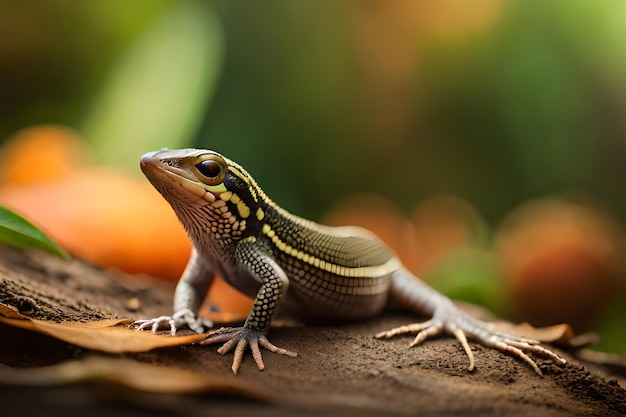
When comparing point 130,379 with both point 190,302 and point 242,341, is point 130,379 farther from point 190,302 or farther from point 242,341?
point 190,302

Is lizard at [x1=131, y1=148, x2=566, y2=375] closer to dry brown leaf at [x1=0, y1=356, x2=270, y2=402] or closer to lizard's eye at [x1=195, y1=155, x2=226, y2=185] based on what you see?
lizard's eye at [x1=195, y1=155, x2=226, y2=185]

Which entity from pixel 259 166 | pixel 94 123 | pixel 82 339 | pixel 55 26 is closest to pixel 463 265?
pixel 259 166

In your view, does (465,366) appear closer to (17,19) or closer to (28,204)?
(28,204)

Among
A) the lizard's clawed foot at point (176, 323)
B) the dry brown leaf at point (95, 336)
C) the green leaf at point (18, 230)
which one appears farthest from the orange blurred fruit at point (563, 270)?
the green leaf at point (18, 230)

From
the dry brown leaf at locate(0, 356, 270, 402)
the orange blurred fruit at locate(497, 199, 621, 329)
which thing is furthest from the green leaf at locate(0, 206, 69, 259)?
the orange blurred fruit at locate(497, 199, 621, 329)

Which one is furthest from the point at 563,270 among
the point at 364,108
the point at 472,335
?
the point at 364,108
